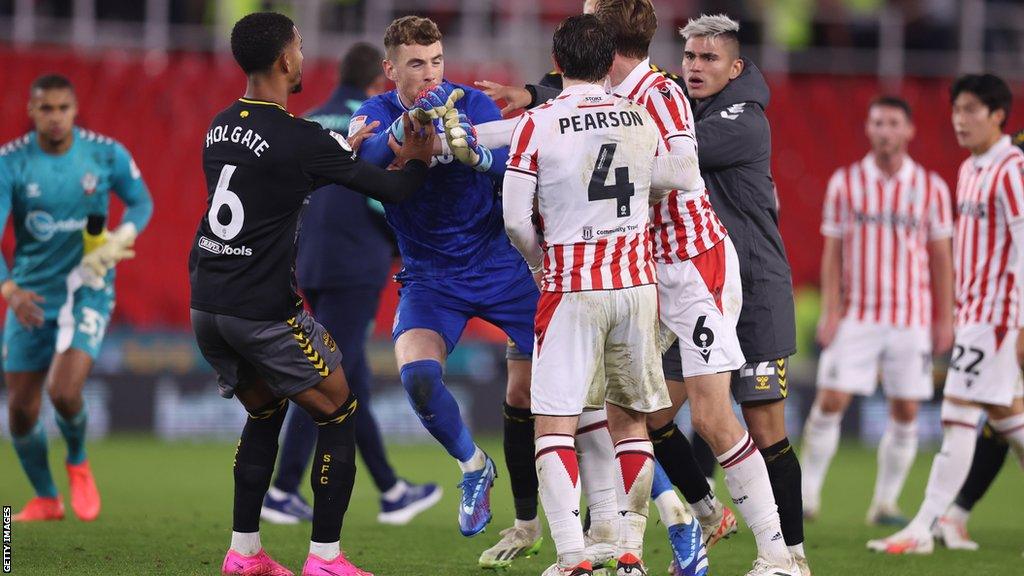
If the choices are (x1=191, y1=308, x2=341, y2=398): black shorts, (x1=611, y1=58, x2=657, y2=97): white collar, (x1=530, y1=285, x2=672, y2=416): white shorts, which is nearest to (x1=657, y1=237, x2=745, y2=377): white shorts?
(x1=530, y1=285, x2=672, y2=416): white shorts

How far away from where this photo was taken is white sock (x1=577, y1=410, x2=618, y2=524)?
5707mm

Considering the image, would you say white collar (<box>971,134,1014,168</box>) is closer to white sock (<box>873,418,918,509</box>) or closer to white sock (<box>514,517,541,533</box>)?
white sock (<box>873,418,918,509</box>)

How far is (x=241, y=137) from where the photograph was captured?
5367 mm

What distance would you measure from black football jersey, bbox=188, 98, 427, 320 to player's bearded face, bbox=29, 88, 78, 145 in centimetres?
288

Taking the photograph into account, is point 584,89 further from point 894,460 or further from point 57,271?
point 894,460

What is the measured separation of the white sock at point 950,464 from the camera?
7.37 meters

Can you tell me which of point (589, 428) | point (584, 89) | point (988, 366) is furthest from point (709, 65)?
point (988, 366)

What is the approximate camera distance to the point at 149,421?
13.1 m

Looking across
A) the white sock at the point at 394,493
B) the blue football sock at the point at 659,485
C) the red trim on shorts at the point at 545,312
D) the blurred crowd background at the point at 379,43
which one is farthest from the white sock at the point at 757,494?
the blurred crowd background at the point at 379,43

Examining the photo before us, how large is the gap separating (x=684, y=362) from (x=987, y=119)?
10.0 feet

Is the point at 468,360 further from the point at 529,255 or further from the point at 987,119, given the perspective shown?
the point at 529,255

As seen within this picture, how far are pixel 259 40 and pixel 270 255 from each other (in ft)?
2.93

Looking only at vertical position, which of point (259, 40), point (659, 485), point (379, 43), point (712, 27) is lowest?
point (659, 485)

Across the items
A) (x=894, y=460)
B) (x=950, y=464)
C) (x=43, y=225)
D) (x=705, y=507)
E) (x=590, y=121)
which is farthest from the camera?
(x=894, y=460)
